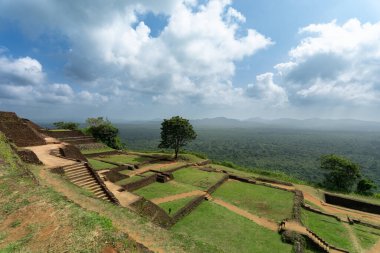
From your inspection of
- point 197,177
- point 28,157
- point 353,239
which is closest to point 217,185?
point 197,177

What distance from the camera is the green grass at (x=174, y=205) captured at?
1341cm

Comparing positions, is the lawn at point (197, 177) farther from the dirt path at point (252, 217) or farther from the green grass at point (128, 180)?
the green grass at point (128, 180)

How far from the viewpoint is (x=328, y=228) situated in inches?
587

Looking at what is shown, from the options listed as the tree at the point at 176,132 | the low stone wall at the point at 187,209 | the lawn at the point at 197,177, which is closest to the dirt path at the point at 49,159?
the low stone wall at the point at 187,209

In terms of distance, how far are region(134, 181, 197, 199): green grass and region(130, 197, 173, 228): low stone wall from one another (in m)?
3.63

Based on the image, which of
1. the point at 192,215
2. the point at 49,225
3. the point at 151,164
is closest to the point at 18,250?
the point at 49,225

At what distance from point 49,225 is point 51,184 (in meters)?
4.63

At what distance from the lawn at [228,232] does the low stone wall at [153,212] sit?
0.55m

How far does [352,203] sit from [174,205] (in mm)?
18355

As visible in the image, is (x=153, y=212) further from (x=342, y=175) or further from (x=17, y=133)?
(x=342, y=175)

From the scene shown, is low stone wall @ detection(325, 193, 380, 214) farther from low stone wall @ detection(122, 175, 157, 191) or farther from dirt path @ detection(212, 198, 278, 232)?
low stone wall @ detection(122, 175, 157, 191)

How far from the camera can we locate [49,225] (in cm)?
560

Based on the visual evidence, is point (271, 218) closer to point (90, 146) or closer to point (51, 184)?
point (51, 184)

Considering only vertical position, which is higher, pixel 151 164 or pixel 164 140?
pixel 164 140
